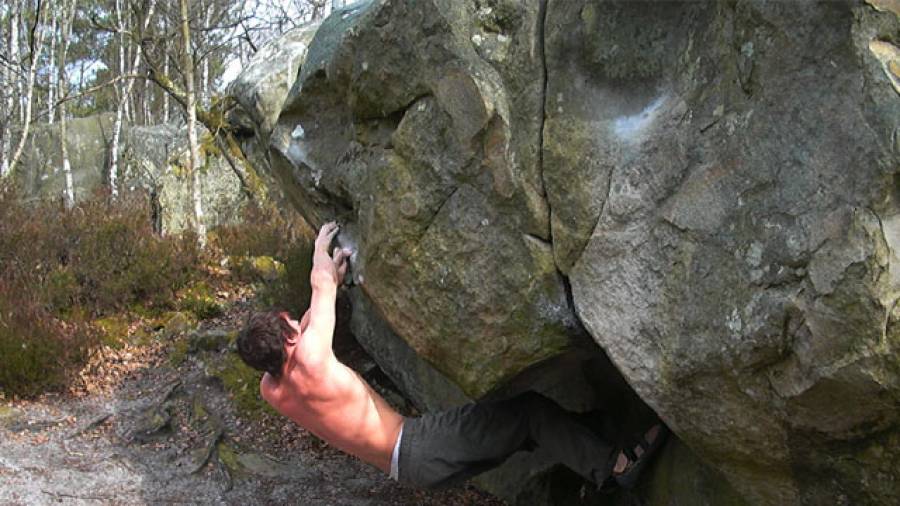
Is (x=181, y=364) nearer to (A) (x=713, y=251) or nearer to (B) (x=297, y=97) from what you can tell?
(B) (x=297, y=97)

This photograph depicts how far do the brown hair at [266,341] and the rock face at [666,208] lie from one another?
508mm

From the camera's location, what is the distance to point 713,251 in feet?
9.43

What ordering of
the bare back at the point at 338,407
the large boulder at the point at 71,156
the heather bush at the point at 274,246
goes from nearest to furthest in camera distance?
the bare back at the point at 338,407, the heather bush at the point at 274,246, the large boulder at the point at 71,156

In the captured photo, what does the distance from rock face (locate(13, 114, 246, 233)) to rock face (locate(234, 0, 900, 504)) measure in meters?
7.62

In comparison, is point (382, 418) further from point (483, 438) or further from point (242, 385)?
point (242, 385)

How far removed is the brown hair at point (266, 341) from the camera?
408 centimetres

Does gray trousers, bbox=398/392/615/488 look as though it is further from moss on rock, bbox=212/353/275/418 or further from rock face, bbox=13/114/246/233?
rock face, bbox=13/114/246/233

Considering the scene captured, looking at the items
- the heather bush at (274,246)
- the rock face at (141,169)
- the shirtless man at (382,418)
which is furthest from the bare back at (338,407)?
the rock face at (141,169)

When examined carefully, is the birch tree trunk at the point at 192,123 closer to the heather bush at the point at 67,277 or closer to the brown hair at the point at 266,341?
the heather bush at the point at 67,277

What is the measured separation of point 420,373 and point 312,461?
3.95ft

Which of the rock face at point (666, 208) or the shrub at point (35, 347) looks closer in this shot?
the rock face at point (666, 208)

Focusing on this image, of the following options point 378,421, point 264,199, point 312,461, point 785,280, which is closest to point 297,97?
point 378,421

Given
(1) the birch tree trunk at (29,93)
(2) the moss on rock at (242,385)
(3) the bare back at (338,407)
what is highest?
(1) the birch tree trunk at (29,93)

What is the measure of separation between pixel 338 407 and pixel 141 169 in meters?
12.9
